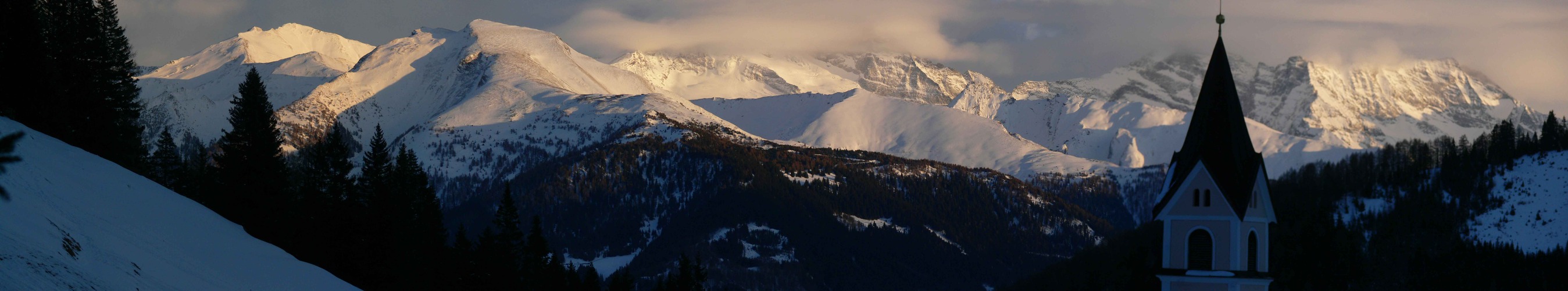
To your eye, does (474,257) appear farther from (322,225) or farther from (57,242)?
(57,242)

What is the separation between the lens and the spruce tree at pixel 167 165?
397 feet

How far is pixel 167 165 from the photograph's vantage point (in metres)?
130

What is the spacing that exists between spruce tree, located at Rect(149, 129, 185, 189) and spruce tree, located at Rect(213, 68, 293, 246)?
13.5 m

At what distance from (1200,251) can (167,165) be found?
3737 inches

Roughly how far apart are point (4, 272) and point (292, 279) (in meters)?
20.5

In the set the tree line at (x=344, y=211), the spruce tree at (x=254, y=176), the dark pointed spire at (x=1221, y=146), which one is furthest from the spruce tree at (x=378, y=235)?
the dark pointed spire at (x=1221, y=146)

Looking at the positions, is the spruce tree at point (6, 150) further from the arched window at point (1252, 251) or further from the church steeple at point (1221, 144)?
the arched window at point (1252, 251)

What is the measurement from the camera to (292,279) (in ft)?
179

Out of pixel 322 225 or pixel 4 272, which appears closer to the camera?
pixel 4 272

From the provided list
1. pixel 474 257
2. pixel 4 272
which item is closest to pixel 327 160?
pixel 474 257

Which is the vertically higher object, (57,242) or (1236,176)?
(1236,176)

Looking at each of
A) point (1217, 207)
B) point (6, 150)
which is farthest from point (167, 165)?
point (6, 150)

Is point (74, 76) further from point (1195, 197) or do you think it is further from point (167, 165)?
point (1195, 197)

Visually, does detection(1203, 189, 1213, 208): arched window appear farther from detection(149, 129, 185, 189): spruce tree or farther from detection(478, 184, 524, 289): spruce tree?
detection(149, 129, 185, 189): spruce tree
